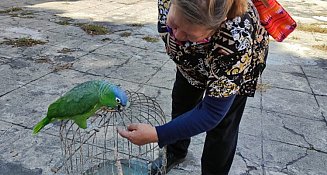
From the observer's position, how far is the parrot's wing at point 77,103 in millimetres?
1074

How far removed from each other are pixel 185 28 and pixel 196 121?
313mm

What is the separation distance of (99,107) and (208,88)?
1.14 ft

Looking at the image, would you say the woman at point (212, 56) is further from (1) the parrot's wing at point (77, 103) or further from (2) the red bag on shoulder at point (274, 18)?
(1) the parrot's wing at point (77, 103)

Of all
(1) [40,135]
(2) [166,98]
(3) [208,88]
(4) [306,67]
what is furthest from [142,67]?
(3) [208,88]

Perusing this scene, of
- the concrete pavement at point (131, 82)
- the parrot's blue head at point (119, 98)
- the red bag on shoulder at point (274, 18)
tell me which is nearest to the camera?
the parrot's blue head at point (119, 98)

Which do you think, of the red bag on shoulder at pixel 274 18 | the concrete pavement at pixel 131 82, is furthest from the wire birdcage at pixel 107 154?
the red bag on shoulder at pixel 274 18

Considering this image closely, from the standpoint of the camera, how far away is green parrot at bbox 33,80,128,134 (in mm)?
1034

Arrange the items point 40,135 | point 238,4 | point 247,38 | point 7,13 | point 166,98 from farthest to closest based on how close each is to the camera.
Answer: point 7,13 < point 166,98 < point 40,135 < point 247,38 < point 238,4

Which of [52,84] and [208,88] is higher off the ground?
[208,88]

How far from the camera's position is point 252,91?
4.49 feet

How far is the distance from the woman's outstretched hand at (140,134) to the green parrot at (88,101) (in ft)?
0.28

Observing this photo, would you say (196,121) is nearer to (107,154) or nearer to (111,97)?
(111,97)

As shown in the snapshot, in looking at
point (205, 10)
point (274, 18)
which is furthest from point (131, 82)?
point (205, 10)

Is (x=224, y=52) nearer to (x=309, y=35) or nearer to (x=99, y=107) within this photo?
(x=99, y=107)
